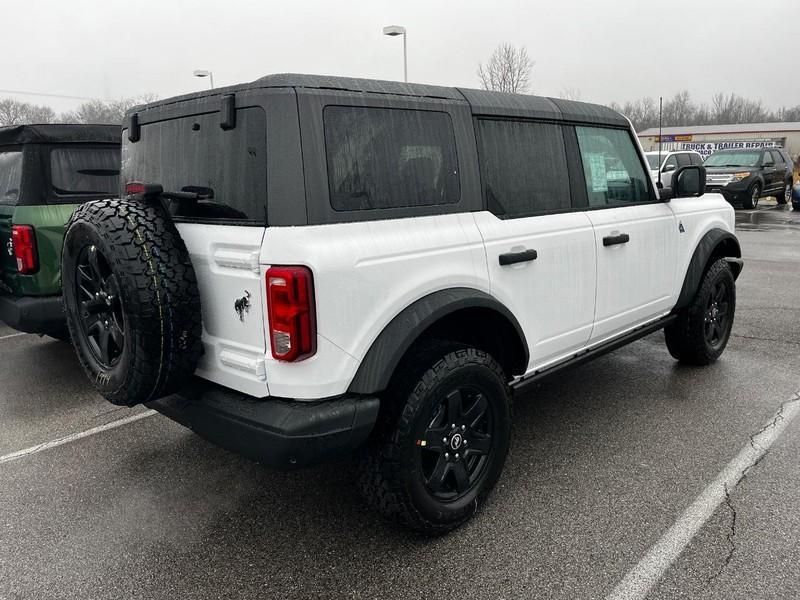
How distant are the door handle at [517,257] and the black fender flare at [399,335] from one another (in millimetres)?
334

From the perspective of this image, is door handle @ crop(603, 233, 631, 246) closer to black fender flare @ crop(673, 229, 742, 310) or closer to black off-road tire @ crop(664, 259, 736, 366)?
black fender flare @ crop(673, 229, 742, 310)

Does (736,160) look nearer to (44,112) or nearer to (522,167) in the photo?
(522,167)

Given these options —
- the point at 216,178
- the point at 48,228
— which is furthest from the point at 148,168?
the point at 48,228

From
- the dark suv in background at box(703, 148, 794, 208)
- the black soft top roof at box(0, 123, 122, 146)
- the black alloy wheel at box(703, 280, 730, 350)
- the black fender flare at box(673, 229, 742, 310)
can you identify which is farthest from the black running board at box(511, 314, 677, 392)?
the dark suv in background at box(703, 148, 794, 208)

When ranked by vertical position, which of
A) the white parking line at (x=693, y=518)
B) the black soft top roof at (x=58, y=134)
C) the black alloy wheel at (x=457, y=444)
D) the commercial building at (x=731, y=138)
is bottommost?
the white parking line at (x=693, y=518)

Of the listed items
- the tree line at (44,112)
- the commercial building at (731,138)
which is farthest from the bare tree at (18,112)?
the commercial building at (731,138)

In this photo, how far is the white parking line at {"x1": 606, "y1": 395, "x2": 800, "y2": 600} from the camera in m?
2.39

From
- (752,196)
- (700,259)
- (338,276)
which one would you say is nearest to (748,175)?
(752,196)

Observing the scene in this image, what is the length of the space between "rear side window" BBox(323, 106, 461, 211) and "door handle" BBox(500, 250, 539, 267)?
37cm

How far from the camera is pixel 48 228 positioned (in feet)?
14.8

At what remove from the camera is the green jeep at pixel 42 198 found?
445cm

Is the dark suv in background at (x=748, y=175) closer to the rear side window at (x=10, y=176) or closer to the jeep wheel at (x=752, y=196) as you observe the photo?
the jeep wheel at (x=752, y=196)

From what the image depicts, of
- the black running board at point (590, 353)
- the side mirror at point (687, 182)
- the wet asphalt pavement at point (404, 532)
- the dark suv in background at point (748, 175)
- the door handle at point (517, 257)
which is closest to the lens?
the wet asphalt pavement at point (404, 532)

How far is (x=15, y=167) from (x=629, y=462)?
4878 millimetres
